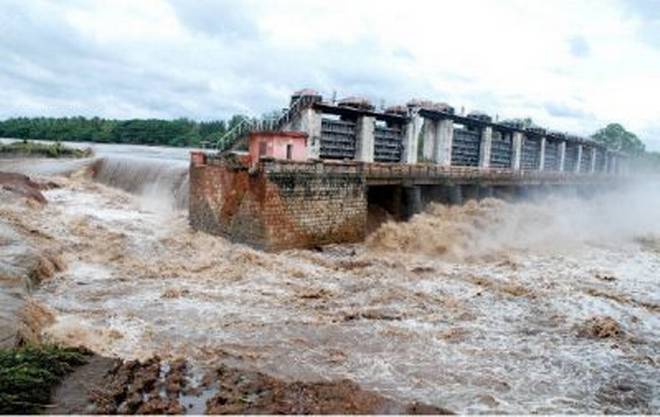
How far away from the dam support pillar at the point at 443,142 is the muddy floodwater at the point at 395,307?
11.3 m

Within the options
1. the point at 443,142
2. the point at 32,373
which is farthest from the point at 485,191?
the point at 32,373

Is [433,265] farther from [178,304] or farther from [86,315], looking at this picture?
[86,315]

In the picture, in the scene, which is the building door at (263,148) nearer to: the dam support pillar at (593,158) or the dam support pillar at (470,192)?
the dam support pillar at (470,192)

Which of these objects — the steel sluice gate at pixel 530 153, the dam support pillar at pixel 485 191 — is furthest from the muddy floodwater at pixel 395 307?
the steel sluice gate at pixel 530 153

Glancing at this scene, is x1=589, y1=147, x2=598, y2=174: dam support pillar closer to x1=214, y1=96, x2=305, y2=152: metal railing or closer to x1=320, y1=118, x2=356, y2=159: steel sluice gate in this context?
x1=320, y1=118, x2=356, y2=159: steel sluice gate

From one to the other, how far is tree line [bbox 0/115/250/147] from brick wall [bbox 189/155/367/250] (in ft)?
259

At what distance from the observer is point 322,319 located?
13008 millimetres

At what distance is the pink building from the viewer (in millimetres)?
22562

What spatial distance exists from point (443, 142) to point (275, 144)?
1822cm

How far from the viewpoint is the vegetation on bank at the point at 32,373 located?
749 centimetres

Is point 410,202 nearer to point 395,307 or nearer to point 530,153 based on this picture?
point 395,307

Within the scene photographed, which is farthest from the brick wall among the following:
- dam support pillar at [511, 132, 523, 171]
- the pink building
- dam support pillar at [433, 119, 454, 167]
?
dam support pillar at [511, 132, 523, 171]

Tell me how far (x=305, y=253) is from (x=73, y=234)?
26.9 ft

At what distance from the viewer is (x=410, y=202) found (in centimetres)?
2630
